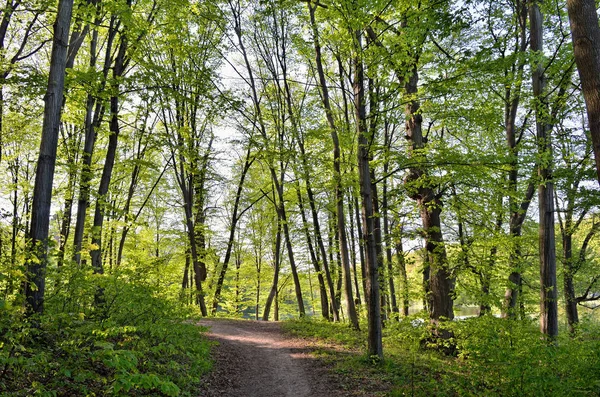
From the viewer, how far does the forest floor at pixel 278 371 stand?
22.3ft

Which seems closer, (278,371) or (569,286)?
(278,371)

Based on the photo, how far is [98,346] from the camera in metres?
4.79

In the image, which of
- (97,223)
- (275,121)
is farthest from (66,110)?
(275,121)

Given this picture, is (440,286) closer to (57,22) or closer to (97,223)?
(97,223)

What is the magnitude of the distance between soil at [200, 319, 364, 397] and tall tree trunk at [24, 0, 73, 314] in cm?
323

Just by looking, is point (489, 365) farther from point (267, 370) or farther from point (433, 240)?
point (267, 370)

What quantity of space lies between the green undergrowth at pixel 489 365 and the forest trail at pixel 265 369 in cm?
70

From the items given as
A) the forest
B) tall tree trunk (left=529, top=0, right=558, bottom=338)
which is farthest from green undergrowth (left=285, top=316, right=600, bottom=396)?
tall tree trunk (left=529, top=0, right=558, bottom=338)

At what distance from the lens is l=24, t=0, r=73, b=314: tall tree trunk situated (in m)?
5.47

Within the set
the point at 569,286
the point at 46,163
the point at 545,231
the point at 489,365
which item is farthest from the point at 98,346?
the point at 569,286

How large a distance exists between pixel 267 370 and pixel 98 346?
4.71m

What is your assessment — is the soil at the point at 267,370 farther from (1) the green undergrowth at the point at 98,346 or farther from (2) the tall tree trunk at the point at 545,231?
(2) the tall tree trunk at the point at 545,231

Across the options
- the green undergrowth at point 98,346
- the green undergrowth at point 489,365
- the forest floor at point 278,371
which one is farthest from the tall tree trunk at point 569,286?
the green undergrowth at point 98,346

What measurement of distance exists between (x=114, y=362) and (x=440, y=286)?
8.51 m
